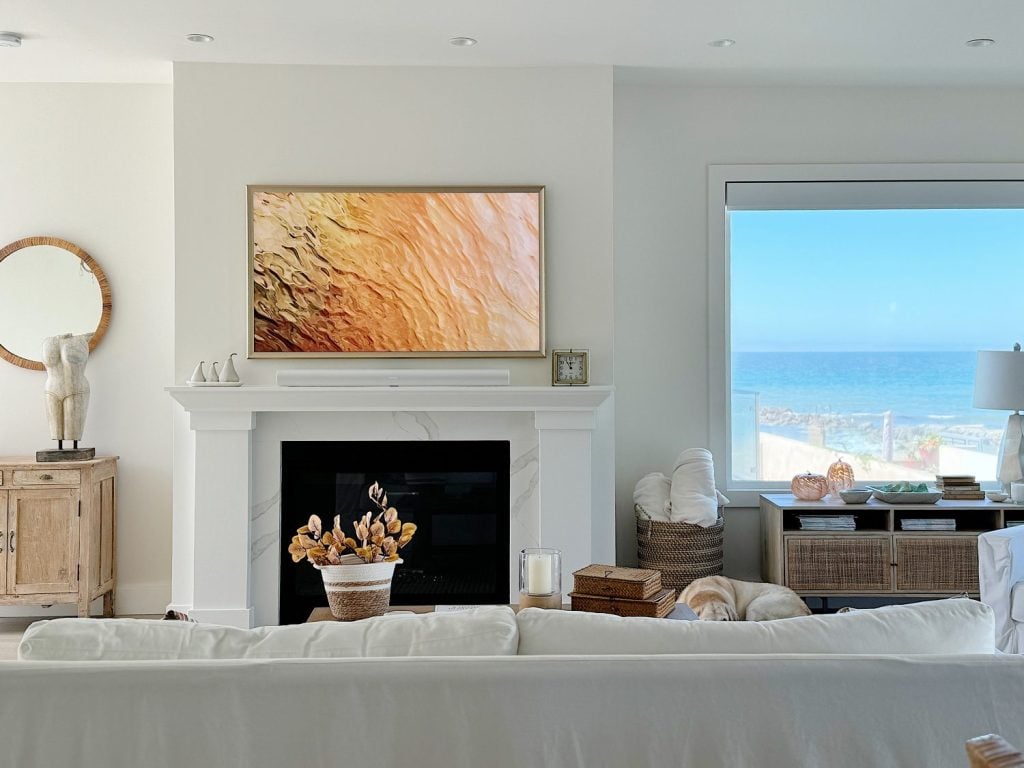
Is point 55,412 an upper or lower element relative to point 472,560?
upper

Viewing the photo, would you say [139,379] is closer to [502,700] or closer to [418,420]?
[418,420]

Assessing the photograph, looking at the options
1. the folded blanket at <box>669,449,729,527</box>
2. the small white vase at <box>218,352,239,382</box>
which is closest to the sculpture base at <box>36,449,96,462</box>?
the small white vase at <box>218,352,239,382</box>

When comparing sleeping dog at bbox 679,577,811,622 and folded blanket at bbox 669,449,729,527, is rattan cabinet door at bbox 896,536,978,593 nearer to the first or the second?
sleeping dog at bbox 679,577,811,622

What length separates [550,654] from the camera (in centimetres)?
173

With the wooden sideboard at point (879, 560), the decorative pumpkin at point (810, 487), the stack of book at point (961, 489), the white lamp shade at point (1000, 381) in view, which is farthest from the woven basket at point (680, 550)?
the white lamp shade at point (1000, 381)

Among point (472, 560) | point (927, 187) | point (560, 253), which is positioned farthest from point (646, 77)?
point (472, 560)

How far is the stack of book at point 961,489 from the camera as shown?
479cm

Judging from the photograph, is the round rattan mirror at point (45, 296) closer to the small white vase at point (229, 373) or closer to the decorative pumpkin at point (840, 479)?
the small white vase at point (229, 373)

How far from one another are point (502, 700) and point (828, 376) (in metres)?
4.10

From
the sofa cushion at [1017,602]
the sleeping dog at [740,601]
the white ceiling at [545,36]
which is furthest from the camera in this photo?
the sleeping dog at [740,601]

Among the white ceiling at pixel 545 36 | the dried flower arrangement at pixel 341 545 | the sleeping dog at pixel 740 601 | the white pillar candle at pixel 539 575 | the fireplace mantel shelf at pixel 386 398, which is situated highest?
the white ceiling at pixel 545 36

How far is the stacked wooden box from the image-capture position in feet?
8.41

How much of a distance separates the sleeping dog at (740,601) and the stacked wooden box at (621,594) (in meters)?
1.45

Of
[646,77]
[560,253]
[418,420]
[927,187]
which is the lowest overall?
[418,420]
